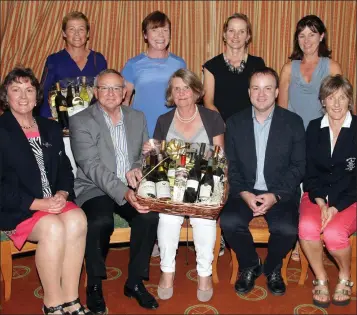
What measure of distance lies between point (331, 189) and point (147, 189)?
110 cm

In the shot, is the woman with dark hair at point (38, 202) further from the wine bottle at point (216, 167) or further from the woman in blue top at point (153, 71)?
the woman in blue top at point (153, 71)

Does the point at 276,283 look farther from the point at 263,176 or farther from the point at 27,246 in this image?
the point at 27,246

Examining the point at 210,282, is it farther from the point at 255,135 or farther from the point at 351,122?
the point at 351,122

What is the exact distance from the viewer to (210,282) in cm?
294

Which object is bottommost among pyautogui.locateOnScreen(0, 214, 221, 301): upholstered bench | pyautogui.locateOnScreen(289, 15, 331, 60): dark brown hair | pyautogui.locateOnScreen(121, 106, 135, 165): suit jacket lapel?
pyautogui.locateOnScreen(0, 214, 221, 301): upholstered bench

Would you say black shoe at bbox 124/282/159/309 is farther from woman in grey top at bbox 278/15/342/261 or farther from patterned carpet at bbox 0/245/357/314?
woman in grey top at bbox 278/15/342/261

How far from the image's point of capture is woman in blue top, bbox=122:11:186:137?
351 cm

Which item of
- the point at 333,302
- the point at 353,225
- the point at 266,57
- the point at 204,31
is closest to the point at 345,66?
the point at 266,57

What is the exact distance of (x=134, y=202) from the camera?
2762 mm

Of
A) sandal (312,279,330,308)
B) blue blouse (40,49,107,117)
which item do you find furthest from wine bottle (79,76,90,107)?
sandal (312,279,330,308)

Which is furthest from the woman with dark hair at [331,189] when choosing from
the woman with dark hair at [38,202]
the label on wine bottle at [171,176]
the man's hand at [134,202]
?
the woman with dark hair at [38,202]

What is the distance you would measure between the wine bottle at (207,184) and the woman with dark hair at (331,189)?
2.00 ft

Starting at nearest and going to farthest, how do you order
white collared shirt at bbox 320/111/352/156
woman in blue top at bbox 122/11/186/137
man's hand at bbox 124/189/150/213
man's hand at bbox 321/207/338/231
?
1. man's hand at bbox 124/189/150/213
2. man's hand at bbox 321/207/338/231
3. white collared shirt at bbox 320/111/352/156
4. woman in blue top at bbox 122/11/186/137

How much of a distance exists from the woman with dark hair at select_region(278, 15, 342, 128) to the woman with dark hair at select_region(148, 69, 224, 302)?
0.67 meters
